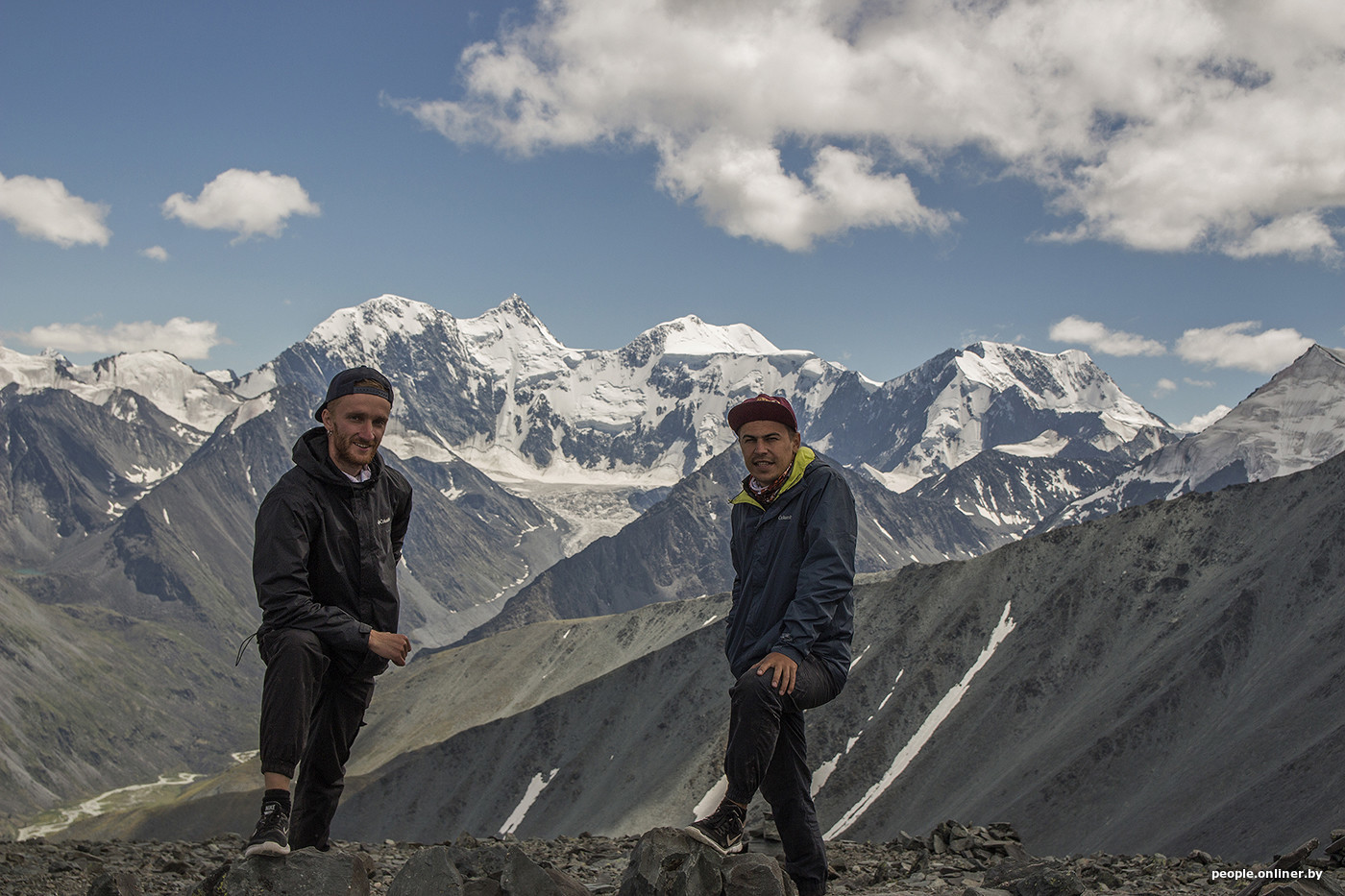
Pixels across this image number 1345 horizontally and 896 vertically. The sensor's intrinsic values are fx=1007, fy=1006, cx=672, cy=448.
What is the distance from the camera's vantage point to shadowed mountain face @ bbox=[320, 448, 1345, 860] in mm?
71562

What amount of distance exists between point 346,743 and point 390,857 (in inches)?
461

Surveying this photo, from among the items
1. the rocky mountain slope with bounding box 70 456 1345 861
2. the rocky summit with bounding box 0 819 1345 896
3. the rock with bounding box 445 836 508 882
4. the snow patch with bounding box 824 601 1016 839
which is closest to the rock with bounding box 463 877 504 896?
the rocky summit with bounding box 0 819 1345 896

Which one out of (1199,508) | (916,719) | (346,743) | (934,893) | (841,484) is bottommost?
(916,719)

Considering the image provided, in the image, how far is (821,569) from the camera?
354 inches

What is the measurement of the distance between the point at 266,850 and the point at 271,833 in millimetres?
139

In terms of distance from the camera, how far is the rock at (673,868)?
8570mm

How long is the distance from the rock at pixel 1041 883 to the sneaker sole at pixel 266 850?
8451 mm

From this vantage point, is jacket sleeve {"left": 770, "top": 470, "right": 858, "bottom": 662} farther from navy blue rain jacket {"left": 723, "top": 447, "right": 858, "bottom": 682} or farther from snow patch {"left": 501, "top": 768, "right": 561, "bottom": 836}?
snow patch {"left": 501, "top": 768, "right": 561, "bottom": 836}

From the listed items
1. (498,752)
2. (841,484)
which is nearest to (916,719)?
(498,752)

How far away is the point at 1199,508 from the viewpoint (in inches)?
4503

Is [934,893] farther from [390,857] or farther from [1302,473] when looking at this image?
[1302,473]

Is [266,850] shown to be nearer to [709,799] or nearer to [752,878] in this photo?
[752,878]

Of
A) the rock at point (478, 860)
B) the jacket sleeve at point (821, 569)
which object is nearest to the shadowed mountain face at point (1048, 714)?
the rock at point (478, 860)

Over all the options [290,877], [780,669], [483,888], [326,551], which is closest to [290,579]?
[326,551]
